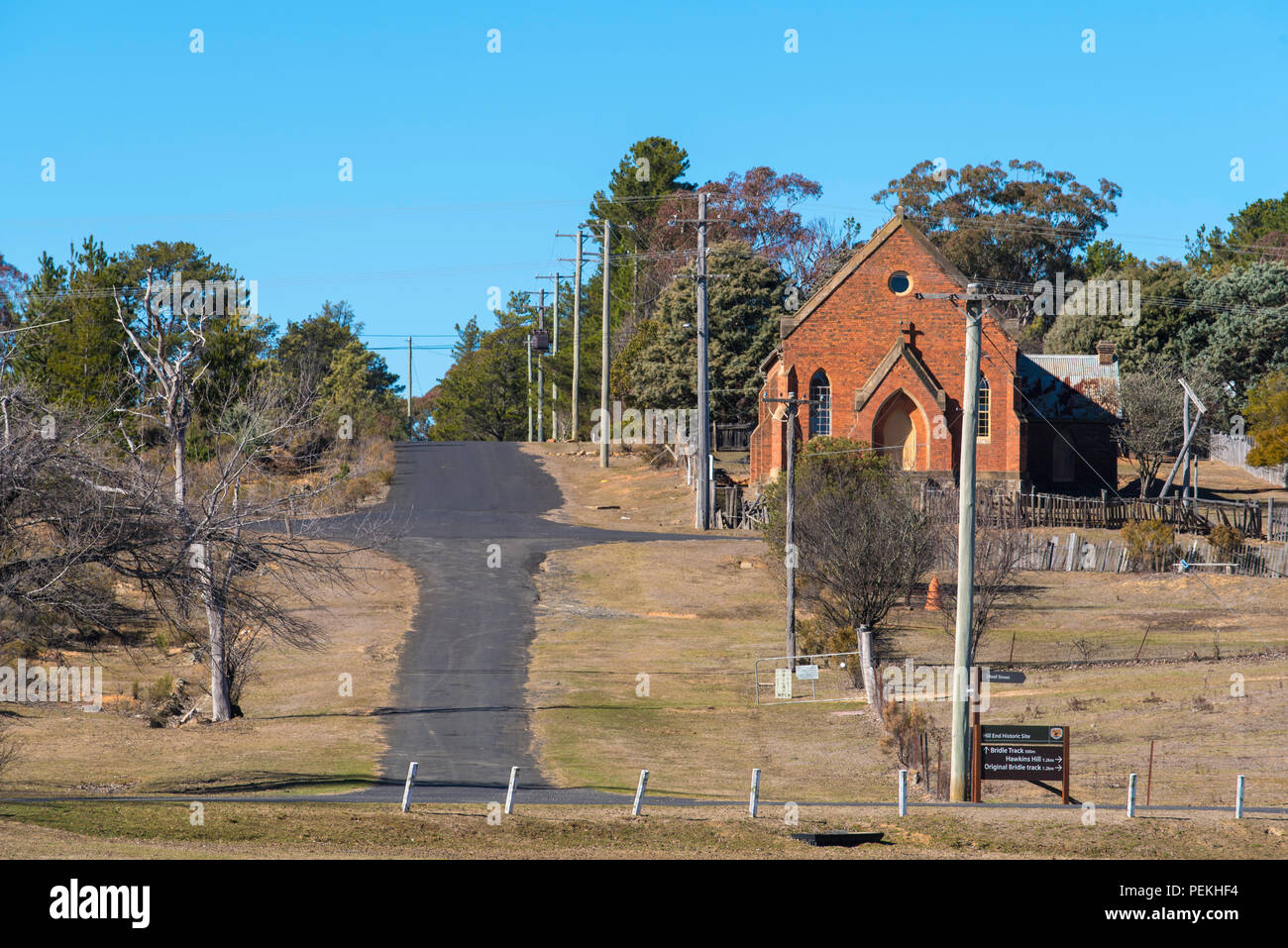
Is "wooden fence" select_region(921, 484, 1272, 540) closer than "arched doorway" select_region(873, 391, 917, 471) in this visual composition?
Yes

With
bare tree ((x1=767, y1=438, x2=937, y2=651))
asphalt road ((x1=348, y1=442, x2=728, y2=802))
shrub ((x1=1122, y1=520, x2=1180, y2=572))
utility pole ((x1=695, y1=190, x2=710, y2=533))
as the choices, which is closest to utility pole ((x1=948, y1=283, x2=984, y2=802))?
asphalt road ((x1=348, y1=442, x2=728, y2=802))

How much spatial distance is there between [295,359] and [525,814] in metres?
86.6

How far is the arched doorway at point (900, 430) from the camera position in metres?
60.4

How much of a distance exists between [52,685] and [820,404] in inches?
1432

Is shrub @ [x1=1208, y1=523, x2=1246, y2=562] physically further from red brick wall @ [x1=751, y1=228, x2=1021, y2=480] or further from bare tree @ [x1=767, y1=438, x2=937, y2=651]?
red brick wall @ [x1=751, y1=228, x2=1021, y2=480]

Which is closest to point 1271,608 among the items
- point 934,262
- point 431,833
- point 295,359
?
point 934,262

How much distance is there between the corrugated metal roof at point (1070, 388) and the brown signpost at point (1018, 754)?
152 ft

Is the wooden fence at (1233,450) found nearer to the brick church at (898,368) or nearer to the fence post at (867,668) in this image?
the brick church at (898,368)

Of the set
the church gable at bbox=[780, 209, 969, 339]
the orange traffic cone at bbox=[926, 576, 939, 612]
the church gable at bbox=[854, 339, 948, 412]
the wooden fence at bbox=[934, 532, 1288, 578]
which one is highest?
the church gable at bbox=[780, 209, 969, 339]

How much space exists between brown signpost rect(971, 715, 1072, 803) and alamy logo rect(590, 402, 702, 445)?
47093mm

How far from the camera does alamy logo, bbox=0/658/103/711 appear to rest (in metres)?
33.0

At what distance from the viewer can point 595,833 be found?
58.6 feet

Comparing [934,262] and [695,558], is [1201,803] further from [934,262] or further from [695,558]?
[934,262]

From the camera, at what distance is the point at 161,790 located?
22953 millimetres
